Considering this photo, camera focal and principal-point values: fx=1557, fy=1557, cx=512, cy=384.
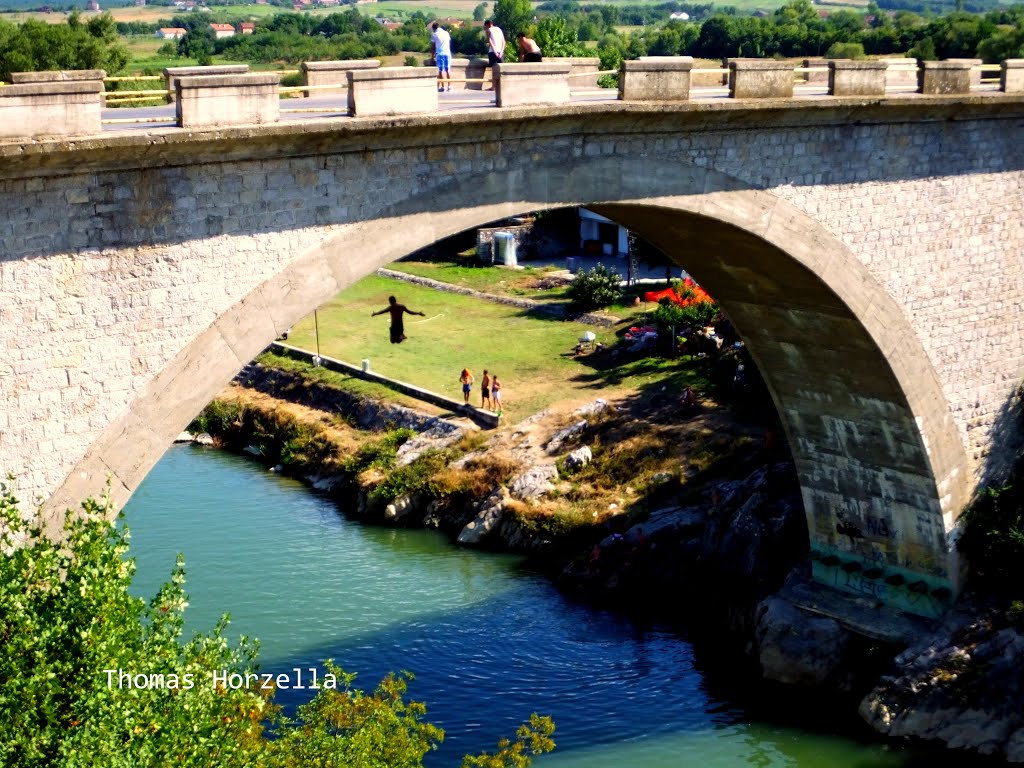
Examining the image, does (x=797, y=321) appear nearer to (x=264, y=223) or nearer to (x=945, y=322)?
(x=945, y=322)

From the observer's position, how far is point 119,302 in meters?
15.2

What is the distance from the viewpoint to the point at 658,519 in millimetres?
31562

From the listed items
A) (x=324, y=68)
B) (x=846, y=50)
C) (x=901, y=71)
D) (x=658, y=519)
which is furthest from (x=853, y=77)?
(x=846, y=50)

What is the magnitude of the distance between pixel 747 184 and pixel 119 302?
9306mm

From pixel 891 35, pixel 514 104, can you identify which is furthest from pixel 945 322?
pixel 891 35

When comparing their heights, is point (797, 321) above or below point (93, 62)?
below

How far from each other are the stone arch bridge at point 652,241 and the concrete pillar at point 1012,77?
1.05ft

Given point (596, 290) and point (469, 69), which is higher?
point (469, 69)

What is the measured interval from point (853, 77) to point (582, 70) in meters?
4.04

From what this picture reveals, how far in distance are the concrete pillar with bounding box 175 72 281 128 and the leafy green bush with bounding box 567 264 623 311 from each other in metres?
32.2

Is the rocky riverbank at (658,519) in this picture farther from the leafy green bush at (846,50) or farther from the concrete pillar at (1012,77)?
the leafy green bush at (846,50)

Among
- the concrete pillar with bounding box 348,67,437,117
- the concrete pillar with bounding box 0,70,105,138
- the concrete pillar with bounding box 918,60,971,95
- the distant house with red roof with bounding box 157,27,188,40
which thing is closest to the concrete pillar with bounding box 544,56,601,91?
the concrete pillar with bounding box 348,67,437,117

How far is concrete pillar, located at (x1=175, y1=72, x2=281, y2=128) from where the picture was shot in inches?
608

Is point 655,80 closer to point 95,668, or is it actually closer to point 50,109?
point 50,109
